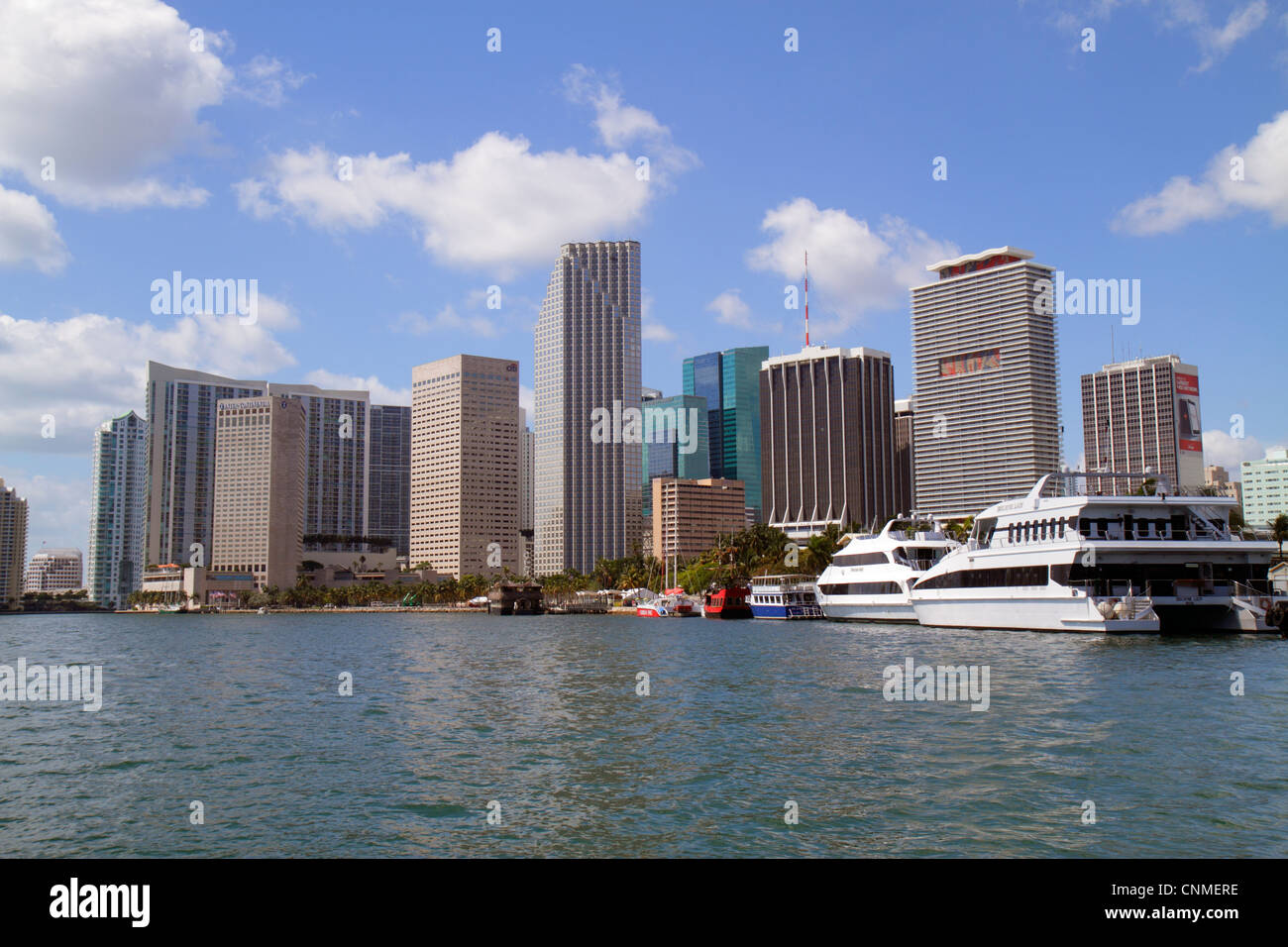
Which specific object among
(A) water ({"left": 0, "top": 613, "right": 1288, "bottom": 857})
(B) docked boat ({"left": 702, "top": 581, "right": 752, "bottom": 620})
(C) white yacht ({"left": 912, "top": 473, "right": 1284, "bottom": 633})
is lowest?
(B) docked boat ({"left": 702, "top": 581, "right": 752, "bottom": 620})

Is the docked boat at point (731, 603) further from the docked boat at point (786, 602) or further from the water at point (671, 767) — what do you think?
the water at point (671, 767)

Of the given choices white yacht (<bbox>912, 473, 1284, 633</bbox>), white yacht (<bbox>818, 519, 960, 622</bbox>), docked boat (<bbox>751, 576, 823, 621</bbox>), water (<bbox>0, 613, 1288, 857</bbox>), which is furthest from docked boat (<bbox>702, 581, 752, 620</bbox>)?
water (<bbox>0, 613, 1288, 857</bbox>)

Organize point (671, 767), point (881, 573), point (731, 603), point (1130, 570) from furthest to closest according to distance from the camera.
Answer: point (731, 603), point (881, 573), point (1130, 570), point (671, 767)

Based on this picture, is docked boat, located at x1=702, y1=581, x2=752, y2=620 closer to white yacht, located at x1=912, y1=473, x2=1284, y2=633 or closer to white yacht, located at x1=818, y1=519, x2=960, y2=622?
white yacht, located at x1=818, y1=519, x2=960, y2=622

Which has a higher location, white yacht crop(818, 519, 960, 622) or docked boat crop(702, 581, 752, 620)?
white yacht crop(818, 519, 960, 622)

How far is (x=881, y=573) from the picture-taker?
3787 inches

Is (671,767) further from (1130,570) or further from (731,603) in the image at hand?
(731,603)

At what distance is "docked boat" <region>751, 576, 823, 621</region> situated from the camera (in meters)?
124

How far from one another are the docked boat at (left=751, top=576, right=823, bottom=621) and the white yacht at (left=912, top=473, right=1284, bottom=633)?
52.2 m

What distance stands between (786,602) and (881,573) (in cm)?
3142

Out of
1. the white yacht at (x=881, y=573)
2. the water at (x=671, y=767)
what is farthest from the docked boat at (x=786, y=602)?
the water at (x=671, y=767)

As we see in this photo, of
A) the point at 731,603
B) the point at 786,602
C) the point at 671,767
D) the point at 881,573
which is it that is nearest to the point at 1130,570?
the point at 881,573
